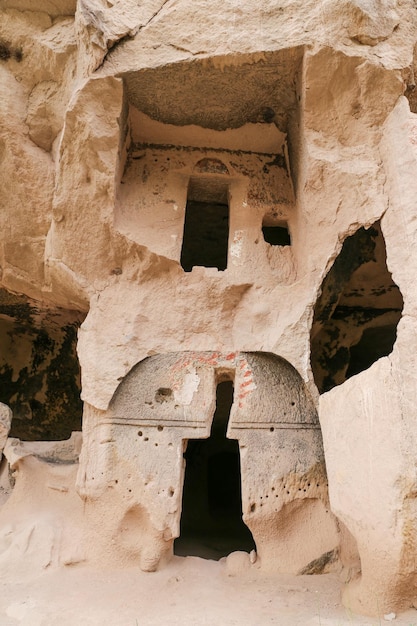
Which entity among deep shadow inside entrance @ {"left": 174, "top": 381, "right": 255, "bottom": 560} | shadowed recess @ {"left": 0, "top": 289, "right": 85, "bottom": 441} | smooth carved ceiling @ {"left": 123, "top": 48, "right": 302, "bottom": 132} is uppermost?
smooth carved ceiling @ {"left": 123, "top": 48, "right": 302, "bottom": 132}

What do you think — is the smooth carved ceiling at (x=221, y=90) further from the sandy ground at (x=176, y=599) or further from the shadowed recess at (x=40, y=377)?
the sandy ground at (x=176, y=599)

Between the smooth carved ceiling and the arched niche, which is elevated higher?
the smooth carved ceiling

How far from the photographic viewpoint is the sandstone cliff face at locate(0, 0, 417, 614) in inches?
150

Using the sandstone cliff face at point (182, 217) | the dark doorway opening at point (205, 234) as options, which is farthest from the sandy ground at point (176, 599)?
Answer: the dark doorway opening at point (205, 234)

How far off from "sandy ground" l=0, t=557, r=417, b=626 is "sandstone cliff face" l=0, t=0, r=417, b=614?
14 cm

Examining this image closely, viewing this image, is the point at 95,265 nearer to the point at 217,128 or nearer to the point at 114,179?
the point at 114,179

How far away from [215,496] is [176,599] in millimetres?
3616

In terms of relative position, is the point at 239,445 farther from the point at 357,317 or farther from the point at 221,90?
the point at 221,90

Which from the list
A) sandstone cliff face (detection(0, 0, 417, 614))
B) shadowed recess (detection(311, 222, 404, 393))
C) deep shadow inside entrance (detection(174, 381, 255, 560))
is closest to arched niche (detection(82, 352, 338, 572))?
sandstone cliff face (detection(0, 0, 417, 614))

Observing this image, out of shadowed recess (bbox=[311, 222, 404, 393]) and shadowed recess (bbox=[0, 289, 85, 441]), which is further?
shadowed recess (bbox=[0, 289, 85, 441])

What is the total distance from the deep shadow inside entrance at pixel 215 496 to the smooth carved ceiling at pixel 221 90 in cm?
260

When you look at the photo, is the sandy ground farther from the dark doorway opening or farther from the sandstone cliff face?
the dark doorway opening

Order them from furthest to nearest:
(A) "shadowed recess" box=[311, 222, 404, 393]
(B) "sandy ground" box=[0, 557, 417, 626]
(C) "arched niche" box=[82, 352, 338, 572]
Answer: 1. (A) "shadowed recess" box=[311, 222, 404, 393]
2. (C) "arched niche" box=[82, 352, 338, 572]
3. (B) "sandy ground" box=[0, 557, 417, 626]

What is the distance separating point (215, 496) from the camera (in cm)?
711
